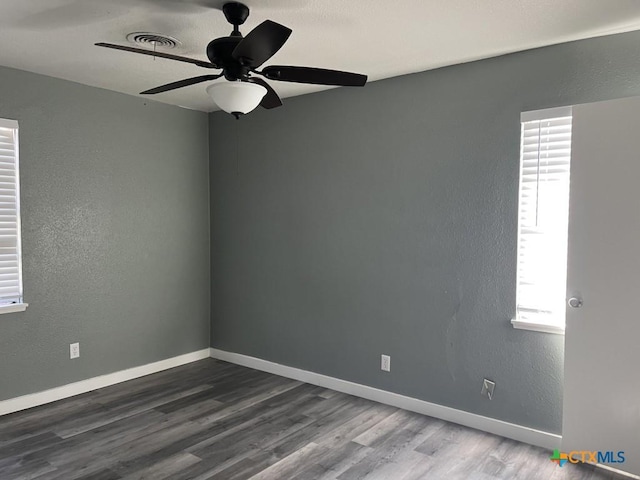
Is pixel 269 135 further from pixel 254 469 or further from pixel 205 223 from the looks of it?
pixel 254 469

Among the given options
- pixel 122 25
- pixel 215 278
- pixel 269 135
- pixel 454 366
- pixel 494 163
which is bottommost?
pixel 454 366

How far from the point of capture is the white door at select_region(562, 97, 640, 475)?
2.54m

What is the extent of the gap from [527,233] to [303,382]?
7.45 ft

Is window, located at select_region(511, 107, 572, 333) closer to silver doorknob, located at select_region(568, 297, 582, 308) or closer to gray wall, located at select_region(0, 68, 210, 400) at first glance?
silver doorknob, located at select_region(568, 297, 582, 308)

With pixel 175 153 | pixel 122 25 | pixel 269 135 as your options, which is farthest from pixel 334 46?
pixel 175 153

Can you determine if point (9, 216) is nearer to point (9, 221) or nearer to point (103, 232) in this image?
point (9, 221)

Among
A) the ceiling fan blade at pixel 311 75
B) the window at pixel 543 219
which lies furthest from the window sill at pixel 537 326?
the ceiling fan blade at pixel 311 75

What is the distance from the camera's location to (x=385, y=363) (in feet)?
12.0

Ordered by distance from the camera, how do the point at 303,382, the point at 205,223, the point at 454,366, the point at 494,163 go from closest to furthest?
the point at 494,163 < the point at 454,366 < the point at 303,382 < the point at 205,223

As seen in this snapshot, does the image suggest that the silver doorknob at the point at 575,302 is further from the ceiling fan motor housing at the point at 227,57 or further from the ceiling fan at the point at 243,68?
the ceiling fan motor housing at the point at 227,57

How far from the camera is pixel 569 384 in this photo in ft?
9.00

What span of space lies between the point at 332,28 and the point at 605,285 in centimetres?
210

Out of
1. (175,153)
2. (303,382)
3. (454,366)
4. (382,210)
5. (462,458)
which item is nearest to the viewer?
(462,458)

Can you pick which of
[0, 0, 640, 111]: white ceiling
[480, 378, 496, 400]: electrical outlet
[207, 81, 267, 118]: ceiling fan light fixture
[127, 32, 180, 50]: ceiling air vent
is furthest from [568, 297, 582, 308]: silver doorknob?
[127, 32, 180, 50]: ceiling air vent
